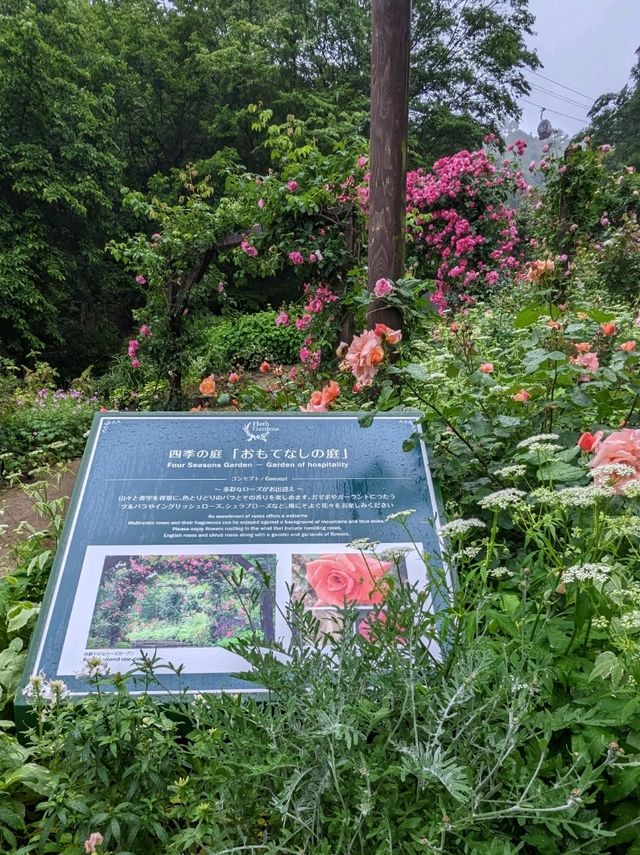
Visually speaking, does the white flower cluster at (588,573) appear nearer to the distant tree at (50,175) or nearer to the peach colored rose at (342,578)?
the peach colored rose at (342,578)

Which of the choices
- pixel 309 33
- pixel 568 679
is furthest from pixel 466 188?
pixel 309 33

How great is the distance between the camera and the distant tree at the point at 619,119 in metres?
22.8

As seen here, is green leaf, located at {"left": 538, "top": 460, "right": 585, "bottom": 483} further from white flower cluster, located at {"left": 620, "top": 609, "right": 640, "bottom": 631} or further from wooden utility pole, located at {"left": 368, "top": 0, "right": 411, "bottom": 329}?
wooden utility pole, located at {"left": 368, "top": 0, "right": 411, "bottom": 329}

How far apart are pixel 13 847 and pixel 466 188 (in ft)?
26.1

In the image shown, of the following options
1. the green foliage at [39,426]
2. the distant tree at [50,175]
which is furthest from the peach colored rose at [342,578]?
the distant tree at [50,175]

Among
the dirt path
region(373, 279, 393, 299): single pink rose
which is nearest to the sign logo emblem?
region(373, 279, 393, 299): single pink rose

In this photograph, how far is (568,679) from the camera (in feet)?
3.51

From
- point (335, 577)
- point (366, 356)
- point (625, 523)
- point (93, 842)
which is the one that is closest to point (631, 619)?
point (625, 523)

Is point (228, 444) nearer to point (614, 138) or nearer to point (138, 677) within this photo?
point (138, 677)

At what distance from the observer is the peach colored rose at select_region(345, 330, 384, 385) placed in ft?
5.71

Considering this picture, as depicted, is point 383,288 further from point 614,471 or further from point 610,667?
point 610,667

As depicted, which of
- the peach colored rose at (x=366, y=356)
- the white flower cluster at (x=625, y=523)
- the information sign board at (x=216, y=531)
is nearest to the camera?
the white flower cluster at (x=625, y=523)

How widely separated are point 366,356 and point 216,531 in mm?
691

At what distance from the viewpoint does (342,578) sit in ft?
4.63
